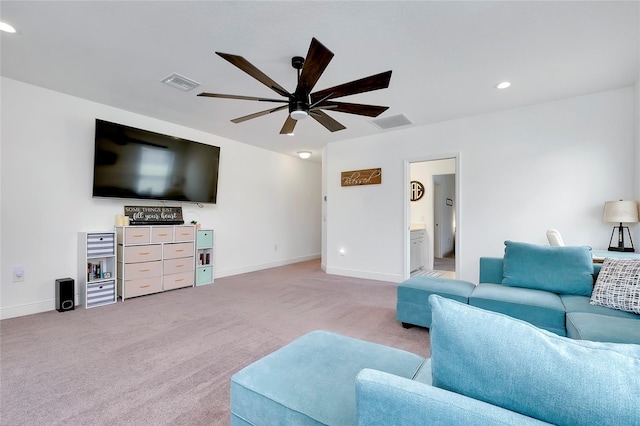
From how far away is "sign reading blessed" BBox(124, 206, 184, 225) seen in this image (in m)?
4.25

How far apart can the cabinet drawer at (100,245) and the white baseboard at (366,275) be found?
144 inches

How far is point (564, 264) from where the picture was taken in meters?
2.60

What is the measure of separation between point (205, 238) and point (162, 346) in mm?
2557

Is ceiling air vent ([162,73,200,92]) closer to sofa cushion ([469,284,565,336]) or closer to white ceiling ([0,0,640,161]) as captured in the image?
white ceiling ([0,0,640,161])

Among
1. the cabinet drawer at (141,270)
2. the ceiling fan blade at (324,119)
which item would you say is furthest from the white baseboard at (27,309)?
the ceiling fan blade at (324,119)

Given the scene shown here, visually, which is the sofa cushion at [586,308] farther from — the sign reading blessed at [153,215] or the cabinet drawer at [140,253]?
the sign reading blessed at [153,215]

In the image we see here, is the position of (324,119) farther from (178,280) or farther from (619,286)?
(178,280)

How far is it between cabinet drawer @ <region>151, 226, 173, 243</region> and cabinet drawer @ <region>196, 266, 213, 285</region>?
740mm

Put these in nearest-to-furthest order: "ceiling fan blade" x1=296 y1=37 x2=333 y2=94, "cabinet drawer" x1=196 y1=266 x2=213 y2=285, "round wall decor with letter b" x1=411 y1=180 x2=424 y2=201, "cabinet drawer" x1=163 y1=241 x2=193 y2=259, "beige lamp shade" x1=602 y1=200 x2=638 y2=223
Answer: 1. "ceiling fan blade" x1=296 y1=37 x2=333 y2=94
2. "beige lamp shade" x1=602 y1=200 x2=638 y2=223
3. "cabinet drawer" x1=163 y1=241 x2=193 y2=259
4. "cabinet drawer" x1=196 y1=266 x2=213 y2=285
5. "round wall decor with letter b" x1=411 y1=180 x2=424 y2=201

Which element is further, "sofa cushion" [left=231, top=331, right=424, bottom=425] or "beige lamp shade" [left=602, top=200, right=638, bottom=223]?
"beige lamp shade" [left=602, top=200, right=638, bottom=223]

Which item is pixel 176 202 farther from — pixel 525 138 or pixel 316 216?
pixel 525 138

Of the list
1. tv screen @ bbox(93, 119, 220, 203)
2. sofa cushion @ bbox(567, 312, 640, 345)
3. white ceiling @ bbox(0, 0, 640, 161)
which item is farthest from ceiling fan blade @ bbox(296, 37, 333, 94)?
tv screen @ bbox(93, 119, 220, 203)

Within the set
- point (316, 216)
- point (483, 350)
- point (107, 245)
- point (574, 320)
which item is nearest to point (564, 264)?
point (574, 320)

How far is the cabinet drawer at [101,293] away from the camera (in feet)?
11.8
